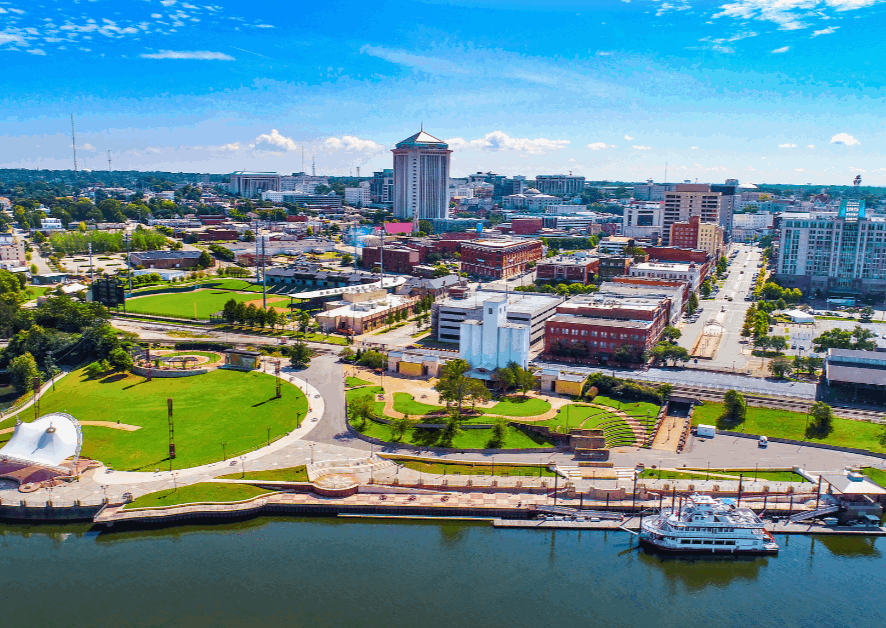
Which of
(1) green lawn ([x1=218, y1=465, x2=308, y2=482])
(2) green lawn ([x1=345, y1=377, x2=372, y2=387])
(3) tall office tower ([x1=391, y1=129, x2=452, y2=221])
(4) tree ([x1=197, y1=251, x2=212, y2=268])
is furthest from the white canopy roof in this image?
(3) tall office tower ([x1=391, y1=129, x2=452, y2=221])

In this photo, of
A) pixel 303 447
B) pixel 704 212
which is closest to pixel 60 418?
pixel 303 447

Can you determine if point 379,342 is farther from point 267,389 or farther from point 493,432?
point 493,432

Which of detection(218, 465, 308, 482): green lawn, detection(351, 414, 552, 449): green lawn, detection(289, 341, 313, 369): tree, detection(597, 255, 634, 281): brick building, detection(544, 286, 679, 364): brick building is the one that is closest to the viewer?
detection(218, 465, 308, 482): green lawn

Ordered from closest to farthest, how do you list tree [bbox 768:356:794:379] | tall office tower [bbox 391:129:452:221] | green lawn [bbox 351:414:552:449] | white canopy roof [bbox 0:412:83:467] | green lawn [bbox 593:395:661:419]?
white canopy roof [bbox 0:412:83:467]
green lawn [bbox 351:414:552:449]
green lawn [bbox 593:395:661:419]
tree [bbox 768:356:794:379]
tall office tower [bbox 391:129:452:221]

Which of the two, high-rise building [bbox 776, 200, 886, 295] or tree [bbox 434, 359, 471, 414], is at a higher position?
high-rise building [bbox 776, 200, 886, 295]

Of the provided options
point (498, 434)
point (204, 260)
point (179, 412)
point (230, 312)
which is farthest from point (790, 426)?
point (204, 260)

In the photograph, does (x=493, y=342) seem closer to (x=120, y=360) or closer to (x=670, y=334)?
(x=670, y=334)

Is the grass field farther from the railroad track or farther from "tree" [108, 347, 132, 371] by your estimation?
the railroad track
